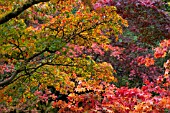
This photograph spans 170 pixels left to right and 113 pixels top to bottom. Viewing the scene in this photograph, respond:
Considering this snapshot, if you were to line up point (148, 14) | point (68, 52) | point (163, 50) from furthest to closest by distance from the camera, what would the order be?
1. point (148, 14)
2. point (68, 52)
3. point (163, 50)

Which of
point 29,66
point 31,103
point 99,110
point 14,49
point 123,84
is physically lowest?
point 123,84

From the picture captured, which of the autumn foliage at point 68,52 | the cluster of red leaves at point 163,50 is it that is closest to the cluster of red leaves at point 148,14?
the autumn foliage at point 68,52

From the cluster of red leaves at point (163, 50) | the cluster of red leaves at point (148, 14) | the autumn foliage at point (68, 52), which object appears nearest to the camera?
the cluster of red leaves at point (163, 50)

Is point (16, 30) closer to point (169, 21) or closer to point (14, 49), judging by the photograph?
point (14, 49)

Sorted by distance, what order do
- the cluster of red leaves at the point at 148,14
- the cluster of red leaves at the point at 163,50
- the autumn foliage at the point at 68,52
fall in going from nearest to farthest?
the cluster of red leaves at the point at 163,50 → the autumn foliage at the point at 68,52 → the cluster of red leaves at the point at 148,14

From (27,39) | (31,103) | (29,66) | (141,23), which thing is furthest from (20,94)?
(141,23)

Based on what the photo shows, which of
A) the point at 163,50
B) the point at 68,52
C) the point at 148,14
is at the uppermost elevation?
the point at 163,50

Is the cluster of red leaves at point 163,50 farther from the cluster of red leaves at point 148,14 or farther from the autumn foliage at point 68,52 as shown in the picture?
the cluster of red leaves at point 148,14

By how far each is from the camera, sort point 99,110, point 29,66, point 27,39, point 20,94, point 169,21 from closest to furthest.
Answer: point 27,39
point 29,66
point 99,110
point 20,94
point 169,21

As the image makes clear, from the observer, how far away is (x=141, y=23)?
7438 mm

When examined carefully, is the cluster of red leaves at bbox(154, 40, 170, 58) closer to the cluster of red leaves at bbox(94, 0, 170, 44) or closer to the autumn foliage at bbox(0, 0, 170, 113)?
the autumn foliage at bbox(0, 0, 170, 113)

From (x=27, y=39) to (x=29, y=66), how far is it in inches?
23.4

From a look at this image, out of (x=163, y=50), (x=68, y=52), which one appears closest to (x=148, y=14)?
(x=68, y=52)

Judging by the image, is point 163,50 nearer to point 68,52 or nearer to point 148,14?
point 68,52
